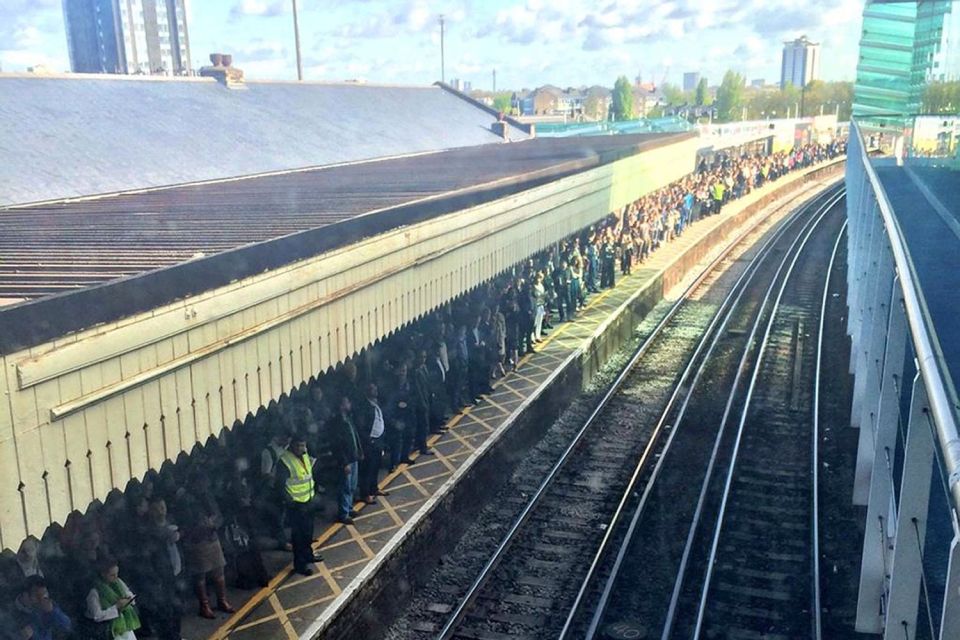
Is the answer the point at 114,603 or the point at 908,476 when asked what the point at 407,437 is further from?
the point at 908,476

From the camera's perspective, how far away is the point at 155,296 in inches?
228

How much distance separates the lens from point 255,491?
→ 26.7ft

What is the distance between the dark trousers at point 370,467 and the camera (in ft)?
30.7

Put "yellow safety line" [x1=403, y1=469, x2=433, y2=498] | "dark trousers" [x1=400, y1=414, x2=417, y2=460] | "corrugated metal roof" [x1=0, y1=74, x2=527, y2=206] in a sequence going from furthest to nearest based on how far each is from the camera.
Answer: "corrugated metal roof" [x1=0, y1=74, x2=527, y2=206] → "dark trousers" [x1=400, y1=414, x2=417, y2=460] → "yellow safety line" [x1=403, y1=469, x2=433, y2=498]

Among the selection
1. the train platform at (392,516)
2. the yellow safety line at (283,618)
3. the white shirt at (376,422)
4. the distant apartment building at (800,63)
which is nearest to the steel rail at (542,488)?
the train platform at (392,516)

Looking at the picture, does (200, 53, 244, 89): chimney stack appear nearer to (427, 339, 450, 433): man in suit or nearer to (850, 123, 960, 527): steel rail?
(427, 339, 450, 433): man in suit

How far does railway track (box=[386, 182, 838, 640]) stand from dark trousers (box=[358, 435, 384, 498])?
5.04 ft

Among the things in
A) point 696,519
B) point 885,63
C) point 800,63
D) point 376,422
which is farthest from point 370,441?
point 800,63

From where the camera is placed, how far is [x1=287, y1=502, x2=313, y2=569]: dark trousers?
25.3 feet

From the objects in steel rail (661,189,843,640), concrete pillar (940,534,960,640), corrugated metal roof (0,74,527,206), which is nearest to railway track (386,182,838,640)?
steel rail (661,189,843,640)

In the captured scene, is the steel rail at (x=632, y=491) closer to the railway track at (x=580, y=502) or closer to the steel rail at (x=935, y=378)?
the railway track at (x=580, y=502)

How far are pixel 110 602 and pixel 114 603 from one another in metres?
0.03

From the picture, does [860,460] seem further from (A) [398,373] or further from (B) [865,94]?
(B) [865,94]

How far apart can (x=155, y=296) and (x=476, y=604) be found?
4.30 m
